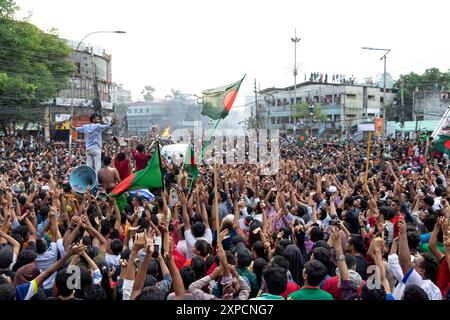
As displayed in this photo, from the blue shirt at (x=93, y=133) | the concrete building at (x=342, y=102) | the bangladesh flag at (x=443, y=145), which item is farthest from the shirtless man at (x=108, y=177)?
the concrete building at (x=342, y=102)

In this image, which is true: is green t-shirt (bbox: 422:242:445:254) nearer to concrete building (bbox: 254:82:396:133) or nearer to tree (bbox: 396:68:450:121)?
concrete building (bbox: 254:82:396:133)

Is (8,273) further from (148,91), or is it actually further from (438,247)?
(148,91)

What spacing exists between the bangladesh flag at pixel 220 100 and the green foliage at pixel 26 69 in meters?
18.5

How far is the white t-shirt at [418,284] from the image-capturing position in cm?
388

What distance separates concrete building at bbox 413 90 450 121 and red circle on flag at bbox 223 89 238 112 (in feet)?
136

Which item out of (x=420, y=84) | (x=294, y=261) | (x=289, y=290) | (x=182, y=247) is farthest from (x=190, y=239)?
(x=420, y=84)

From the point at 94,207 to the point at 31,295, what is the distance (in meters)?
3.59

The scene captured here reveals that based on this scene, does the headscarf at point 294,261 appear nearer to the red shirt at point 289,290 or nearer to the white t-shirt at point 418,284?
the red shirt at point 289,290

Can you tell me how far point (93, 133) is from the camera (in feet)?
31.0

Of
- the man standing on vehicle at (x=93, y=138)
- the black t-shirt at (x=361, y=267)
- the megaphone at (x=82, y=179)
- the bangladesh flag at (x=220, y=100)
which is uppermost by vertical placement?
the bangladesh flag at (x=220, y=100)

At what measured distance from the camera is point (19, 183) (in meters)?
11.2

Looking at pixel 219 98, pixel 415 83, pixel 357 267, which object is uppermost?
pixel 415 83
